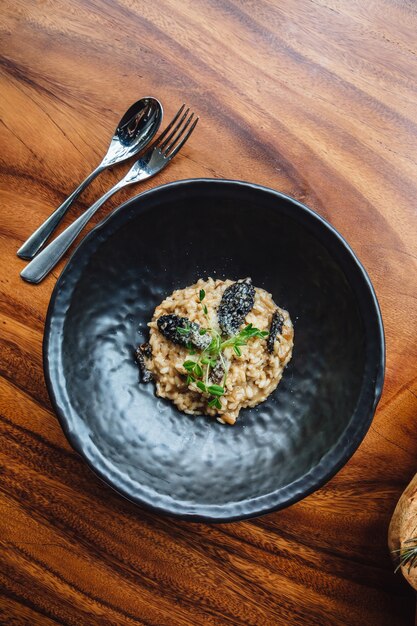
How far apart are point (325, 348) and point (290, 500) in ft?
1.64

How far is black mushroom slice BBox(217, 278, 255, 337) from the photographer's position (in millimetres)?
1912

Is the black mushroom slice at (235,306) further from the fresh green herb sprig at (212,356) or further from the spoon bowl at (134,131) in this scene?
the spoon bowl at (134,131)

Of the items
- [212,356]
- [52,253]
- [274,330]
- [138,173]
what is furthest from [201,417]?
[138,173]

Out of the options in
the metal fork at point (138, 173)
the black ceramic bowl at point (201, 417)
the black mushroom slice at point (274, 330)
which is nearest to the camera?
the black ceramic bowl at point (201, 417)

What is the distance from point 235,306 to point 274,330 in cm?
15

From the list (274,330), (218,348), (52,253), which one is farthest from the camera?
(52,253)

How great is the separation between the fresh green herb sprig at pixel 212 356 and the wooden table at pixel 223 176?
530 mm

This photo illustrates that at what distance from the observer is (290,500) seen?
5.92 ft

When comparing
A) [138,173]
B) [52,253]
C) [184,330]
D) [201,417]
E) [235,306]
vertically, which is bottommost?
[201,417]

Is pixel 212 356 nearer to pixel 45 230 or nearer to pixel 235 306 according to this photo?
pixel 235 306

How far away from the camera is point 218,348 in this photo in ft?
6.13

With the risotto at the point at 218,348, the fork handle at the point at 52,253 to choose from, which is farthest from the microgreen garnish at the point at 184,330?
the fork handle at the point at 52,253

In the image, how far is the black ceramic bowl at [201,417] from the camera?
1.83 metres

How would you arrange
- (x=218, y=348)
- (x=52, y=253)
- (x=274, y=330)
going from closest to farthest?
(x=218, y=348)
(x=274, y=330)
(x=52, y=253)
